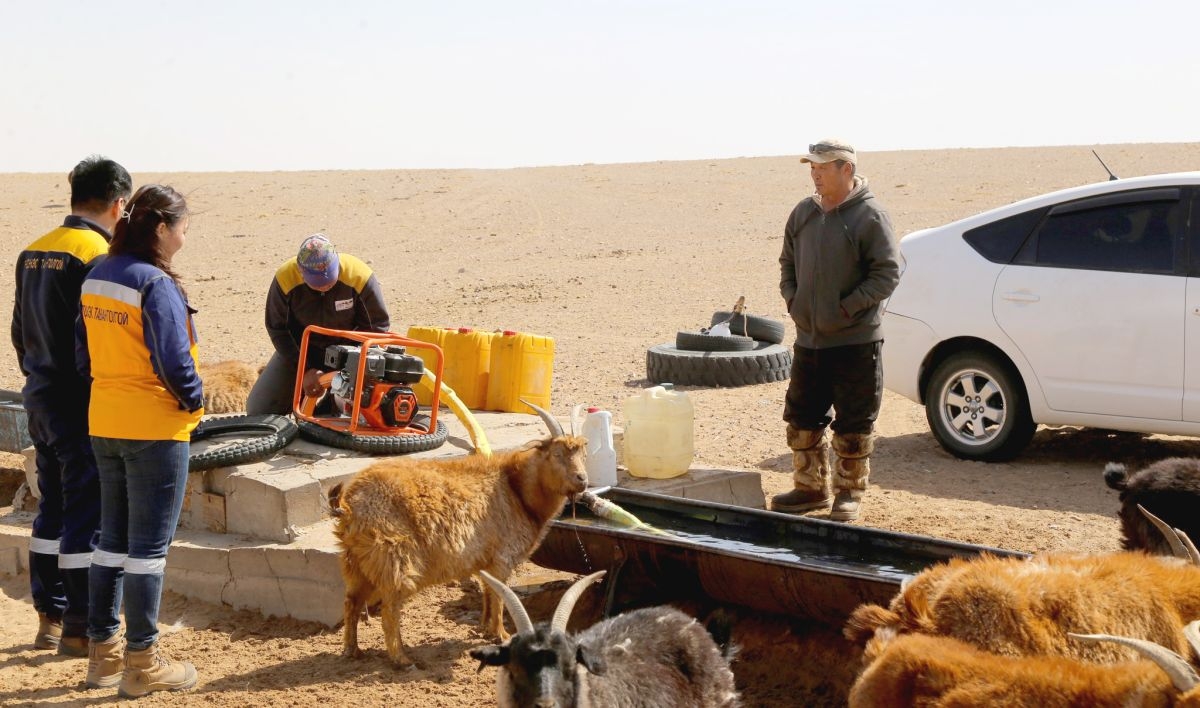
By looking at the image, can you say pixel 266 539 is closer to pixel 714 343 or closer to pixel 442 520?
pixel 442 520

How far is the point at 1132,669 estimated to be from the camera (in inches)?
147

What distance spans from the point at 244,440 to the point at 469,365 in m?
2.19

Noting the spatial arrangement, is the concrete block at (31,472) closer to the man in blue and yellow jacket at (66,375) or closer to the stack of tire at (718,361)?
the man in blue and yellow jacket at (66,375)

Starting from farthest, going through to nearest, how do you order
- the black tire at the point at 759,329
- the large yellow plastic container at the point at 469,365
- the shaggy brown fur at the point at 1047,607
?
1. the black tire at the point at 759,329
2. the large yellow plastic container at the point at 469,365
3. the shaggy brown fur at the point at 1047,607

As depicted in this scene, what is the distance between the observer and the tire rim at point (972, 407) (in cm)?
965

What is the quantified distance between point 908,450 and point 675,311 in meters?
8.41

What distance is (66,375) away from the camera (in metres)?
6.22

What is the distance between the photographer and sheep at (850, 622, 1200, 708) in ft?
11.5

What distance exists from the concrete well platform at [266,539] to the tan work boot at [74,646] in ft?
2.73

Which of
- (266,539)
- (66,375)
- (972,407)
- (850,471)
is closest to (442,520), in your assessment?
(266,539)

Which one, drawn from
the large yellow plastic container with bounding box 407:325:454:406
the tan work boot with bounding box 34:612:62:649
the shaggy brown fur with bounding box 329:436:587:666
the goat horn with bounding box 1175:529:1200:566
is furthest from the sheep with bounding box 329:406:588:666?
the goat horn with bounding box 1175:529:1200:566

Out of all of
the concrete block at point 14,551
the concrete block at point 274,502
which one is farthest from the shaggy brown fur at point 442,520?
the concrete block at point 14,551

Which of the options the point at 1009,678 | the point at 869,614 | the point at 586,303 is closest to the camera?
the point at 1009,678

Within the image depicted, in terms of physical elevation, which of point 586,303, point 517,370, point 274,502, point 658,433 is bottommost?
point 274,502
